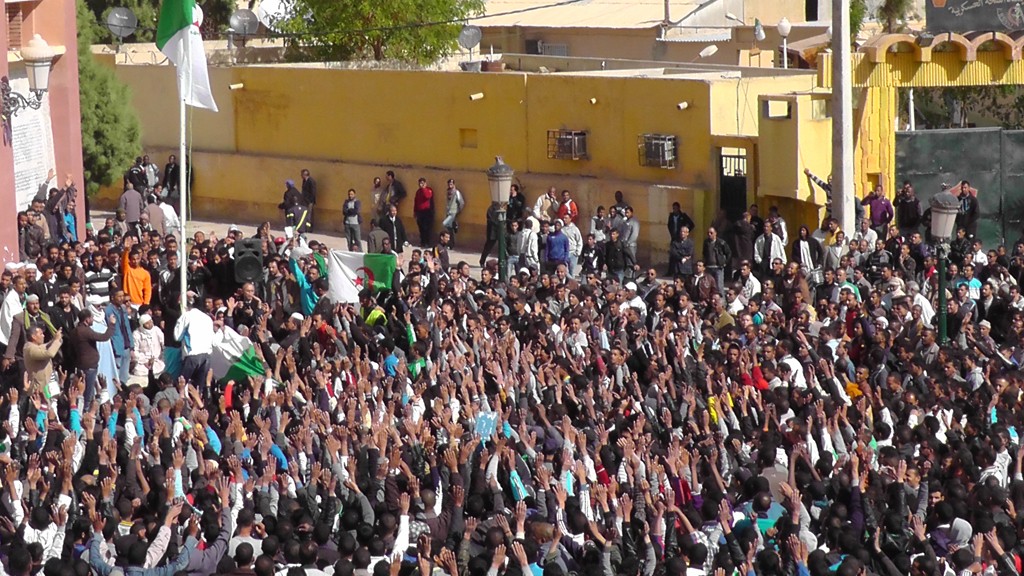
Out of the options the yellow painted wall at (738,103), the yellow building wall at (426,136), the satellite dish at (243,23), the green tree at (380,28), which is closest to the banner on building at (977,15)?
the yellow painted wall at (738,103)

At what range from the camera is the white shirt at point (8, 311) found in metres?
15.8

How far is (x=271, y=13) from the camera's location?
33625 millimetres

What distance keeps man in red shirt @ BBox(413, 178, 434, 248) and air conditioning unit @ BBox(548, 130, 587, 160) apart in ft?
6.70

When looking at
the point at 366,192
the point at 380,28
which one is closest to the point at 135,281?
the point at 366,192

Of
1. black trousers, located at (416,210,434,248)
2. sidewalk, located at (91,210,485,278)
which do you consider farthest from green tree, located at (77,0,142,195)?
black trousers, located at (416,210,434,248)

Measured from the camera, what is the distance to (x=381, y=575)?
906 cm

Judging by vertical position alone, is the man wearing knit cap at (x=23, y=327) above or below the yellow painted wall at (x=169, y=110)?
below

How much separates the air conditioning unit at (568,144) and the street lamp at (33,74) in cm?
753

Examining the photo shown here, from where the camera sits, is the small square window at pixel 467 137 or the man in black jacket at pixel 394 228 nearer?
the man in black jacket at pixel 394 228

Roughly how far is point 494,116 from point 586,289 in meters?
9.12

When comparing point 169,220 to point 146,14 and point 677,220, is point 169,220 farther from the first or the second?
point 146,14

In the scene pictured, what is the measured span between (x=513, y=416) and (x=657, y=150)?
37.5 feet

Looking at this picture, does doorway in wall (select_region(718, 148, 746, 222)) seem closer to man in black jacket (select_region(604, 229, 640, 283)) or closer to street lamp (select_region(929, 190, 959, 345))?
man in black jacket (select_region(604, 229, 640, 283))

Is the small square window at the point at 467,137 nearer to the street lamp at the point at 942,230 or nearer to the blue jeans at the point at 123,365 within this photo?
the blue jeans at the point at 123,365
